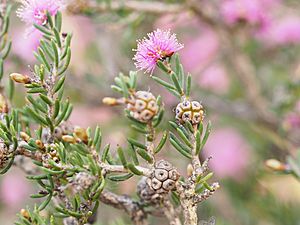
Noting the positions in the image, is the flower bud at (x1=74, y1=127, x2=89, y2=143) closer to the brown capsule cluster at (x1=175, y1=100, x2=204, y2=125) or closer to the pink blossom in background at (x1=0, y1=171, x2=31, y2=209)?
the brown capsule cluster at (x1=175, y1=100, x2=204, y2=125)

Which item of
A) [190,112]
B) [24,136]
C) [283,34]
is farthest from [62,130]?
[283,34]

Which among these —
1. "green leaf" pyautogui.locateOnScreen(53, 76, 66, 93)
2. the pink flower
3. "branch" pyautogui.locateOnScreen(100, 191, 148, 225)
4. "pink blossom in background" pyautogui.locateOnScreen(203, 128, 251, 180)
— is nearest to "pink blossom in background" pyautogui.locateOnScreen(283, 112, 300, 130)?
the pink flower

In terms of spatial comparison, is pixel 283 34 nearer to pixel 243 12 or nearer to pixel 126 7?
pixel 243 12

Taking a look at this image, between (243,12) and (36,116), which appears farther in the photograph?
(243,12)

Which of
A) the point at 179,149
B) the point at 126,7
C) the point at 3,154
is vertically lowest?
the point at 3,154

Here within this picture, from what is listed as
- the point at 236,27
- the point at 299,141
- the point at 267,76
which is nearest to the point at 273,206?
the point at 299,141

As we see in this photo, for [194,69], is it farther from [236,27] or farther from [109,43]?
[236,27]

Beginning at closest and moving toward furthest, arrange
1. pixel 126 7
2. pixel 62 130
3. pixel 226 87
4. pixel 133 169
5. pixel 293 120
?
1. pixel 133 169
2. pixel 62 130
3. pixel 126 7
4. pixel 293 120
5. pixel 226 87
